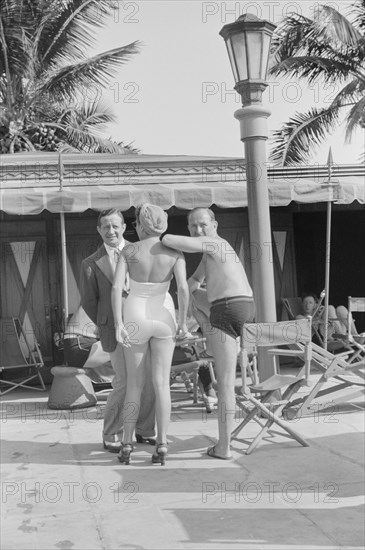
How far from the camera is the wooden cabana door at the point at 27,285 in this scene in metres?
11.0

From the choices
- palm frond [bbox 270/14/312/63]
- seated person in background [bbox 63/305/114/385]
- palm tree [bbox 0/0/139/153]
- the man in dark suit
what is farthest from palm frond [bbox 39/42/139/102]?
the man in dark suit

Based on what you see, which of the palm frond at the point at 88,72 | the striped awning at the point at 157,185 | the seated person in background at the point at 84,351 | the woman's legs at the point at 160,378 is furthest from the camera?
the palm frond at the point at 88,72

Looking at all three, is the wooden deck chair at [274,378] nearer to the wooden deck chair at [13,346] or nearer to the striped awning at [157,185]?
the striped awning at [157,185]

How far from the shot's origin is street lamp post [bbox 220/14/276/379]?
7.30 meters

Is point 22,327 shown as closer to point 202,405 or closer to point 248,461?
point 202,405

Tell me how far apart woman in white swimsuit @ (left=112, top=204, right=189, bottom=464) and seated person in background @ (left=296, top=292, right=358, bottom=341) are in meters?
5.24

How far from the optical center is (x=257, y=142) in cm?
744

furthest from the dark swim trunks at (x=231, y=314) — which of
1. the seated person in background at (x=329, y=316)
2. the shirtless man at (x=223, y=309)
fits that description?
the seated person in background at (x=329, y=316)

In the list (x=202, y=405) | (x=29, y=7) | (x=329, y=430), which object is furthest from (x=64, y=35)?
(x=329, y=430)

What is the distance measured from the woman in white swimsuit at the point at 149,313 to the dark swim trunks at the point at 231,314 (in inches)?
11.1

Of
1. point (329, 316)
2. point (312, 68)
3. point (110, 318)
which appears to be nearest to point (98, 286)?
point (110, 318)

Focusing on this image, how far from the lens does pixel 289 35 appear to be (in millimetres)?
21297

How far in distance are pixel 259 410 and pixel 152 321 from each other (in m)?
1.21

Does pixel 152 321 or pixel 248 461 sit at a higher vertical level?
pixel 152 321
